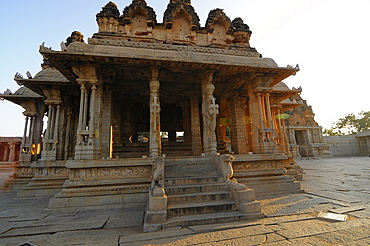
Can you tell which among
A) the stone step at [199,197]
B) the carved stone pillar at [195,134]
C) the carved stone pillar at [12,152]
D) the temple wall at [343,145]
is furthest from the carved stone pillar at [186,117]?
the temple wall at [343,145]

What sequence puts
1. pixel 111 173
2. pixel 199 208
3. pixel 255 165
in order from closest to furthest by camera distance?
1. pixel 199 208
2. pixel 111 173
3. pixel 255 165

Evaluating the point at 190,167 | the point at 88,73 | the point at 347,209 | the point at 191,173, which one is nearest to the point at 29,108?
the point at 88,73

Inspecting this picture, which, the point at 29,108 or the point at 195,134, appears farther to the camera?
Result: the point at 29,108

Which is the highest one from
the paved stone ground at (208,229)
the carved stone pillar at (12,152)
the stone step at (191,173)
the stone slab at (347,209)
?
the carved stone pillar at (12,152)

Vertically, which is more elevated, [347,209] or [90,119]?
[90,119]

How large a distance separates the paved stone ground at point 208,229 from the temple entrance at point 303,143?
86.5ft

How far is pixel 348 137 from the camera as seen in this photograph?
31.9 meters

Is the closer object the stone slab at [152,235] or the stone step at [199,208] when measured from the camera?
the stone slab at [152,235]

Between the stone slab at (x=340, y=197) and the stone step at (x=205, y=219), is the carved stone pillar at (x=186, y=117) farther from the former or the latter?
the stone step at (x=205, y=219)

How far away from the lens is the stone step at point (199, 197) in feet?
14.9

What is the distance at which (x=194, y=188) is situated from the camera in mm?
5004

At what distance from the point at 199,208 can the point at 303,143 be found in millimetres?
30865

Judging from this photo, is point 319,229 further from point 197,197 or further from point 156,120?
point 156,120

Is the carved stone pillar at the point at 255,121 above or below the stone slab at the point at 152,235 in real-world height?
above
